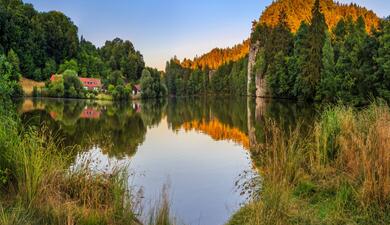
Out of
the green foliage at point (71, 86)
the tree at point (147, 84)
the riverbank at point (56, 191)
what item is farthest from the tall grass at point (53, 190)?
the tree at point (147, 84)

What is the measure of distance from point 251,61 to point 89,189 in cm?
9456

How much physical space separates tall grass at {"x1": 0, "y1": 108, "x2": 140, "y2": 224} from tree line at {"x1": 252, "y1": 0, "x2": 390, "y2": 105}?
47.2ft

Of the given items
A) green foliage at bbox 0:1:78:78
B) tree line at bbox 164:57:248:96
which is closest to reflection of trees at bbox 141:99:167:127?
green foliage at bbox 0:1:78:78

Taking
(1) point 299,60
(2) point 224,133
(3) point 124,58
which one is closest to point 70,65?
(3) point 124,58

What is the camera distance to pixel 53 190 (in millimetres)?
5836

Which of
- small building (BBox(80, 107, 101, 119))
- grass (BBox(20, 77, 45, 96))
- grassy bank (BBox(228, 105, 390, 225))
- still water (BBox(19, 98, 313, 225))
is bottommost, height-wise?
still water (BBox(19, 98, 313, 225))

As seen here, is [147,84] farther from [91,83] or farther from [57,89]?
[91,83]

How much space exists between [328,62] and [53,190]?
39.7m

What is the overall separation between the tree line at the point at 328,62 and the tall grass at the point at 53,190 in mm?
14391

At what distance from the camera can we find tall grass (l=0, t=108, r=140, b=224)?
516 cm

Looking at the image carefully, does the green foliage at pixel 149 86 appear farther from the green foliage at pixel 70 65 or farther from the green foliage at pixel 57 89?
the green foliage at pixel 70 65

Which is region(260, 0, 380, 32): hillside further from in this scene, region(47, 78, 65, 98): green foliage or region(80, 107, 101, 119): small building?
region(80, 107, 101, 119): small building

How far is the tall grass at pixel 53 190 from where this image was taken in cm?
516

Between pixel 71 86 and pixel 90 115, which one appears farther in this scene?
pixel 71 86
